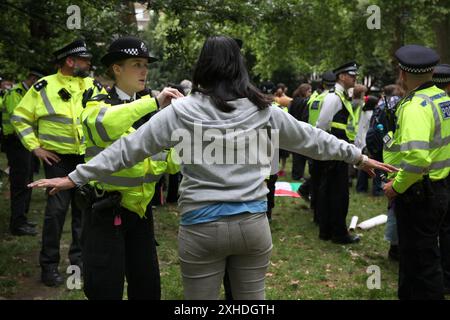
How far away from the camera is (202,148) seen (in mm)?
2977

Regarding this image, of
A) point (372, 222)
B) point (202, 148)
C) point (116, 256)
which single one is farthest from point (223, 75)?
point (372, 222)

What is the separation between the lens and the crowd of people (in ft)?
9.78

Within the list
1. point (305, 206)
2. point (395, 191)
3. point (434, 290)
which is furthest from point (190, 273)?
point (305, 206)

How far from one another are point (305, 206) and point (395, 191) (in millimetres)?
5679

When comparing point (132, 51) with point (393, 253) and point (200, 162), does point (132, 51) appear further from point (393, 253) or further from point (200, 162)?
point (393, 253)

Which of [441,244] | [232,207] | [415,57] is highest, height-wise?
[415,57]

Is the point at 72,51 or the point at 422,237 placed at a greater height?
the point at 72,51

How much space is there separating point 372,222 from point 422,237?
4.12 meters

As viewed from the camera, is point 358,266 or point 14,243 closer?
point 358,266

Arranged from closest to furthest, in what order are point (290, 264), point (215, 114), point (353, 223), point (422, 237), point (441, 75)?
point (215, 114) → point (422, 237) → point (441, 75) → point (290, 264) → point (353, 223)

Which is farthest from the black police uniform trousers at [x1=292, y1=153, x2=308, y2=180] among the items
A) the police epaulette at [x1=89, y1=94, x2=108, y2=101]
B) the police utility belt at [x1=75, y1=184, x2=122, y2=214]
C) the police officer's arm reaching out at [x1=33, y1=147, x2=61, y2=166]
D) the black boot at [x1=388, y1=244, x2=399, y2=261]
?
the police utility belt at [x1=75, y1=184, x2=122, y2=214]

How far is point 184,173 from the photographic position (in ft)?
10.1

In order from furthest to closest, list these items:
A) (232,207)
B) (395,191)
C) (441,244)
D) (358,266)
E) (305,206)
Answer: (305,206)
(358,266)
(441,244)
(395,191)
(232,207)

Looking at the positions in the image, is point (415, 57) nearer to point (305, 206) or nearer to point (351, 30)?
point (305, 206)
